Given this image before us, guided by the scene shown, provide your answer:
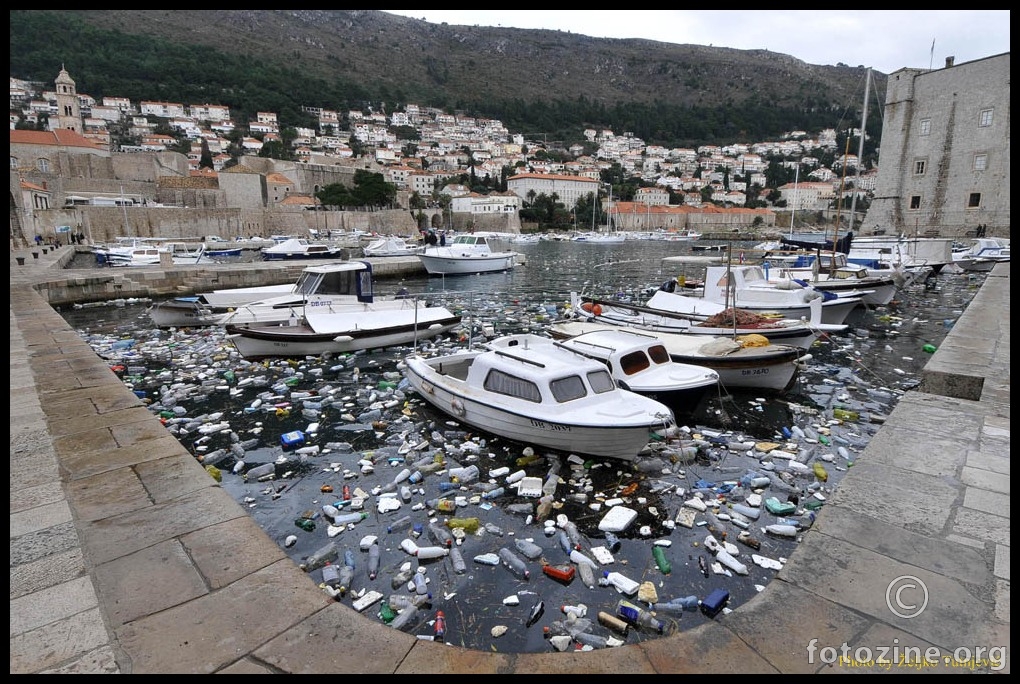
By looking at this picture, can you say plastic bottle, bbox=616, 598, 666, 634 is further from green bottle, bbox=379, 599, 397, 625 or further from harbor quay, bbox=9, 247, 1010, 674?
green bottle, bbox=379, 599, 397, 625

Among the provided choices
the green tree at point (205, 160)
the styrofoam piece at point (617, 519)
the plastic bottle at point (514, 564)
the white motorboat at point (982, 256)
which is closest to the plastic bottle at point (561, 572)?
the plastic bottle at point (514, 564)

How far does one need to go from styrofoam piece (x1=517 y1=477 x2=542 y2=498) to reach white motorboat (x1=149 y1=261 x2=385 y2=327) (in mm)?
9593

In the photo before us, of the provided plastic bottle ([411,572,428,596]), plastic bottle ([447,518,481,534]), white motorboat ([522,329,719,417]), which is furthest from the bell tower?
plastic bottle ([411,572,428,596])

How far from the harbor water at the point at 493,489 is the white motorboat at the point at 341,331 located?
0.42m

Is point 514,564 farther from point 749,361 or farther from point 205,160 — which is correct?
point 205,160

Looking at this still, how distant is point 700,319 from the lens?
13.3m

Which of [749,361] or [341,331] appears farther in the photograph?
[341,331]

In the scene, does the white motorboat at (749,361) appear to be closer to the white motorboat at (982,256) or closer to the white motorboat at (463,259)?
the white motorboat at (463,259)

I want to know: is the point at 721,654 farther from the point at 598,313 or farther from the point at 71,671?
the point at 598,313

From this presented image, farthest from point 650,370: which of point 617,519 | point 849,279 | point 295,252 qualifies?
point 295,252

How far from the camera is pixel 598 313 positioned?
14.6 m

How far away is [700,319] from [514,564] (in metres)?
9.76

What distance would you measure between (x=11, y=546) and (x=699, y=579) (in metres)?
5.78
